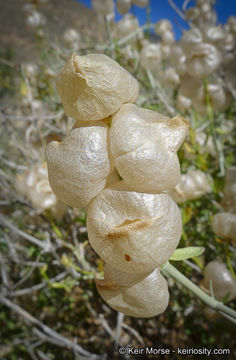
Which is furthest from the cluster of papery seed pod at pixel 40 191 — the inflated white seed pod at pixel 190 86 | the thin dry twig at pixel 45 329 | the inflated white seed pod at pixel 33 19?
the inflated white seed pod at pixel 33 19

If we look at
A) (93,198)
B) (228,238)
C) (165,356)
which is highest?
(93,198)

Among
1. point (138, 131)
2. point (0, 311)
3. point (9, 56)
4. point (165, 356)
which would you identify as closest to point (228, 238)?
point (138, 131)

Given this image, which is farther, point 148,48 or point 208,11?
point 208,11

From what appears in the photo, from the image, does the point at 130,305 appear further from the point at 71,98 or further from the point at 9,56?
the point at 9,56

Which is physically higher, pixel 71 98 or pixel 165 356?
pixel 71 98

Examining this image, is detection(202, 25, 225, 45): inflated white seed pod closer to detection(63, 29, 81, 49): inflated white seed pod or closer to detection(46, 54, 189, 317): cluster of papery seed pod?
detection(46, 54, 189, 317): cluster of papery seed pod

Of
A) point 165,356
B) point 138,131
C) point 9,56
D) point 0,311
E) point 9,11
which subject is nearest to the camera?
point 138,131

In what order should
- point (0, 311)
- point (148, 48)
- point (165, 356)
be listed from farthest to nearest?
point (0, 311), point (148, 48), point (165, 356)

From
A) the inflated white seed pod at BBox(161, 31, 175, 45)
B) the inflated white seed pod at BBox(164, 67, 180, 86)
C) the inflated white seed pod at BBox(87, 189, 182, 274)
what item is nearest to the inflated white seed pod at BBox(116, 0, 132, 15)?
the inflated white seed pod at BBox(161, 31, 175, 45)
